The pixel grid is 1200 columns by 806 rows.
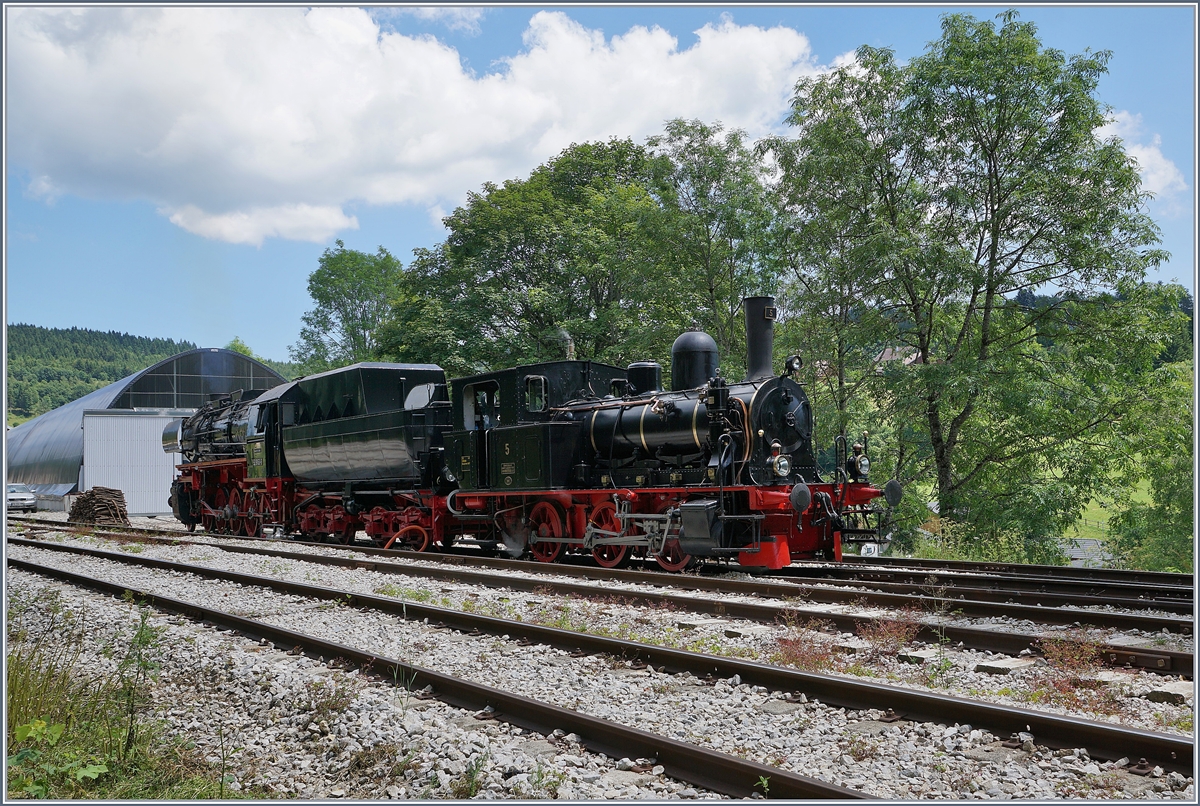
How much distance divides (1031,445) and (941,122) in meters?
6.94

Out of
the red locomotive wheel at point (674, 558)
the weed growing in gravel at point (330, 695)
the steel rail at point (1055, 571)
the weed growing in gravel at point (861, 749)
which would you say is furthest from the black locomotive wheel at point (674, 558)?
the weed growing in gravel at point (861, 749)

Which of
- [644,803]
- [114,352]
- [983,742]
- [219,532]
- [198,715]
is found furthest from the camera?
[114,352]

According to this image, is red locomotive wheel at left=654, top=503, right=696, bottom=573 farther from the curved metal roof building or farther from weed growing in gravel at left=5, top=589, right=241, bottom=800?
the curved metal roof building

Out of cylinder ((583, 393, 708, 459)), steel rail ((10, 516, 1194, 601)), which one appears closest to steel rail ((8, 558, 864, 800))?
cylinder ((583, 393, 708, 459))

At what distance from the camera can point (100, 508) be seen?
2764 centimetres

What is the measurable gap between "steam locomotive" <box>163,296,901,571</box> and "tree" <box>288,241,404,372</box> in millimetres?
35464

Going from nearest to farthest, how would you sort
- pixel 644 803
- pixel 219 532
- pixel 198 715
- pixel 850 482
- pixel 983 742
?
pixel 644 803, pixel 983 742, pixel 198 715, pixel 850 482, pixel 219 532

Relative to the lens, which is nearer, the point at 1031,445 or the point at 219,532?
the point at 1031,445

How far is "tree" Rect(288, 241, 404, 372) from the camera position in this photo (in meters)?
53.3

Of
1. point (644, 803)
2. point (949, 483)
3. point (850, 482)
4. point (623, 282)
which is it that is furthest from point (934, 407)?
point (644, 803)

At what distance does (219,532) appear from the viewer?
912 inches

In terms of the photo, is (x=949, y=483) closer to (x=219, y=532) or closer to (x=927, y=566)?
(x=927, y=566)

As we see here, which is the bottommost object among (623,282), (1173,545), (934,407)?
(1173,545)

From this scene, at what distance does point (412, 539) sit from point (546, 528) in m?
4.74
